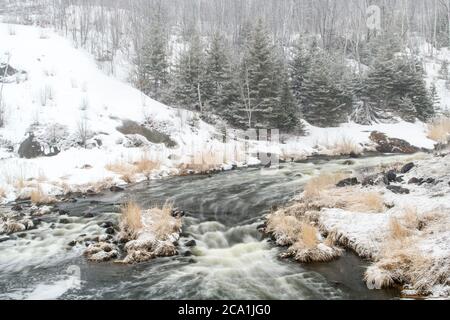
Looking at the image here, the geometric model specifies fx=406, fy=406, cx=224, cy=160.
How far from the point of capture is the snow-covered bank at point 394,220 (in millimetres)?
6316

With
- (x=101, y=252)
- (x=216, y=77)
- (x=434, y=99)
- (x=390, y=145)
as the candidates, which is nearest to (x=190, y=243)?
(x=101, y=252)

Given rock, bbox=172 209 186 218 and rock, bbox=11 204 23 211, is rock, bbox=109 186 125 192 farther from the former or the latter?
rock, bbox=172 209 186 218

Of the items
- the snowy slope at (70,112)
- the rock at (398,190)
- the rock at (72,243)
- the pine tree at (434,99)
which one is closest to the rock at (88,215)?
the rock at (72,243)

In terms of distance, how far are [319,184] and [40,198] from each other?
28.7 feet

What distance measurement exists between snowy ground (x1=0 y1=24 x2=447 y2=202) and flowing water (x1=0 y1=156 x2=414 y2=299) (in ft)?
16.2

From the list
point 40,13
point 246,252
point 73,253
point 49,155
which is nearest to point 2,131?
point 49,155

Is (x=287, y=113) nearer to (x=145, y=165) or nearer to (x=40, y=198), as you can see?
(x=145, y=165)

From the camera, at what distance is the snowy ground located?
16.2m

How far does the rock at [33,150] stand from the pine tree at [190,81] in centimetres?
1064

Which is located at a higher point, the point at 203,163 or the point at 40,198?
the point at 203,163

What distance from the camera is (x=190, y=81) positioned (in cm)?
2720

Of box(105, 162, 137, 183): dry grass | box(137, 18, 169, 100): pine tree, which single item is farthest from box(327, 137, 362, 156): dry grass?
box(137, 18, 169, 100): pine tree
